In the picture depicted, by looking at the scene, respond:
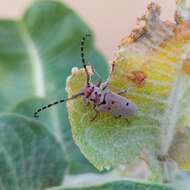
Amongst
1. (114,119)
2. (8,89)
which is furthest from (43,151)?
(8,89)

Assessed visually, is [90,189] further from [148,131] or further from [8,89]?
[8,89]

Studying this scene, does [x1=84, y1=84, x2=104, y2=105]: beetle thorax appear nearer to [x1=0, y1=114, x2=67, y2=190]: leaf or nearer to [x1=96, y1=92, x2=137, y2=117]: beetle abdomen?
[x1=96, y1=92, x2=137, y2=117]: beetle abdomen

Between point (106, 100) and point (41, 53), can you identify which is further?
point (41, 53)

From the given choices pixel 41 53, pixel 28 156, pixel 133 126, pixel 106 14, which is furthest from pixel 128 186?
pixel 106 14

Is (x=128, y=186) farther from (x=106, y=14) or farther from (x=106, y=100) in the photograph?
(x=106, y=14)

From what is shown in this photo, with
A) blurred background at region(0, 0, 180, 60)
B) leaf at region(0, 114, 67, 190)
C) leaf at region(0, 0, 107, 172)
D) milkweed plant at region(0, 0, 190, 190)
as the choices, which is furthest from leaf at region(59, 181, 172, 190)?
blurred background at region(0, 0, 180, 60)
